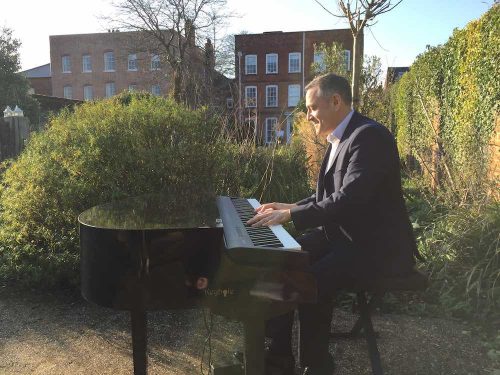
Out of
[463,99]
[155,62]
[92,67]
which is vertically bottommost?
[463,99]

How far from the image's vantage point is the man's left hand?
2260mm

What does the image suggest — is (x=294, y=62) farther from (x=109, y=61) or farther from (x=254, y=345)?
(x=254, y=345)

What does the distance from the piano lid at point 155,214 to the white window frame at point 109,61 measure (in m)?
43.3

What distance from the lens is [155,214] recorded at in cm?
268

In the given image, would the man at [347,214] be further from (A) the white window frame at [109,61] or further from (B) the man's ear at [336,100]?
(A) the white window frame at [109,61]

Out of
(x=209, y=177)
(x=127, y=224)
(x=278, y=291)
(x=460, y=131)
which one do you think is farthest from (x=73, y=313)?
(x=460, y=131)

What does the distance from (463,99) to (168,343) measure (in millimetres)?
5851

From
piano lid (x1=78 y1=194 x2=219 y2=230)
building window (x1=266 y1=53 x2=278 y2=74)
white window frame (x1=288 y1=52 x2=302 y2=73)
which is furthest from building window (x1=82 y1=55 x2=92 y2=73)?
piano lid (x1=78 y1=194 x2=219 y2=230)

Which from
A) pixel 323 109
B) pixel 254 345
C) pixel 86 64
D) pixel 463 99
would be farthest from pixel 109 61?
pixel 254 345

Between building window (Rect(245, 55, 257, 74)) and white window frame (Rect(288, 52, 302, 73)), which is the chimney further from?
white window frame (Rect(288, 52, 302, 73))

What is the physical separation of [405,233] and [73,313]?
2908mm

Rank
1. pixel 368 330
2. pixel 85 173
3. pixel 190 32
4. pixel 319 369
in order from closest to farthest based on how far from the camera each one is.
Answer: pixel 319 369 < pixel 368 330 < pixel 85 173 < pixel 190 32

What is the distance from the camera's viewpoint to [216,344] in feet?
11.3

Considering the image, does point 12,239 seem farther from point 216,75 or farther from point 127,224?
point 216,75
